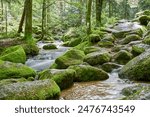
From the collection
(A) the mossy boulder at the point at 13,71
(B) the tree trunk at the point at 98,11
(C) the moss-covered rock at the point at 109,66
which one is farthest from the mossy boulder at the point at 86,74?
(B) the tree trunk at the point at 98,11

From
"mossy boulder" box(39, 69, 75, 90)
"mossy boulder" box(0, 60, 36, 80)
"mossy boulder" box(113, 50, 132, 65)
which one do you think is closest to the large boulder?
"mossy boulder" box(39, 69, 75, 90)

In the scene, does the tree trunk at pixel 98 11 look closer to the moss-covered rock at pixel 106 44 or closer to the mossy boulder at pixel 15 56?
the moss-covered rock at pixel 106 44

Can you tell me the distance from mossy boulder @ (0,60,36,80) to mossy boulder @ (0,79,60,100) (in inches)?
98.1

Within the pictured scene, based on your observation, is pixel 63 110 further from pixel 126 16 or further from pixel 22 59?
pixel 126 16

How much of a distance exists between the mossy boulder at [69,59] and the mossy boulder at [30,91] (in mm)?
3464

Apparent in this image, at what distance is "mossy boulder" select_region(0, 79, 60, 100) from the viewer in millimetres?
6035

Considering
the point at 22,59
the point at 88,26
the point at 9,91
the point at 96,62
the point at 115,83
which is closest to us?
the point at 9,91

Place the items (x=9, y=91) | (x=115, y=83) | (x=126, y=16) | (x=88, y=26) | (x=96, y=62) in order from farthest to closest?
(x=126, y=16)
(x=88, y=26)
(x=96, y=62)
(x=115, y=83)
(x=9, y=91)

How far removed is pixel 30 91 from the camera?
6.25 metres

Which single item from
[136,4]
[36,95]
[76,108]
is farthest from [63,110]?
[136,4]

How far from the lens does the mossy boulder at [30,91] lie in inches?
238

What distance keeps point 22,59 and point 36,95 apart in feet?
21.6

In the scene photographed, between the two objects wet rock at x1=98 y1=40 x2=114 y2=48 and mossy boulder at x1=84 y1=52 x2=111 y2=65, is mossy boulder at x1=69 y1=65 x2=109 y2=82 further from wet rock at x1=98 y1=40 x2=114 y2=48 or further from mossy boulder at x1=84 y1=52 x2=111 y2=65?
wet rock at x1=98 y1=40 x2=114 y2=48

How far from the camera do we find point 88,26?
58.1 ft
